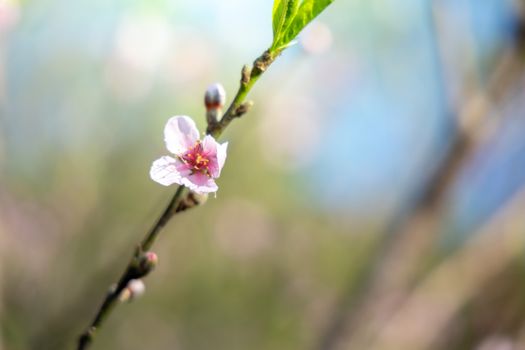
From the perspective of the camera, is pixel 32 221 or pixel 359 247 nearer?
pixel 32 221

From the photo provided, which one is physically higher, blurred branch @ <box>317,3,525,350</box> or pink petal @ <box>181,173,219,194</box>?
pink petal @ <box>181,173,219,194</box>

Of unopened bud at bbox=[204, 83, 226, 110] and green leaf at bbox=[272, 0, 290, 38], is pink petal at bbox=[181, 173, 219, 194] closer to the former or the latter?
unopened bud at bbox=[204, 83, 226, 110]

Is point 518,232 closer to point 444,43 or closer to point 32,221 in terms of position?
point 444,43

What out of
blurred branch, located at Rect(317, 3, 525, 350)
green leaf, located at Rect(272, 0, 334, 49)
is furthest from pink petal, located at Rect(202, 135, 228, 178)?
blurred branch, located at Rect(317, 3, 525, 350)

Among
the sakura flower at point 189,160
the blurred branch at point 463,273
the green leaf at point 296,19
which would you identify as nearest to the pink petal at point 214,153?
the sakura flower at point 189,160

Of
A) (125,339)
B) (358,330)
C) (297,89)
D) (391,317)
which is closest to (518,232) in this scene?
(391,317)

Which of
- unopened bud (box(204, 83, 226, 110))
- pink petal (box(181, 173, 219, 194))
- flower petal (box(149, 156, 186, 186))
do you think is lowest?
flower petal (box(149, 156, 186, 186))

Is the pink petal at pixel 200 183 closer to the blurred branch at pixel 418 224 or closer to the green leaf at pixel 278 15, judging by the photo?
the green leaf at pixel 278 15

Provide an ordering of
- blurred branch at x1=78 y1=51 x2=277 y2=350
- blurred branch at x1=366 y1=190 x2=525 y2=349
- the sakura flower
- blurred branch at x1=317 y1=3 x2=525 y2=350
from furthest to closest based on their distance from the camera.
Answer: blurred branch at x1=366 y1=190 x2=525 y2=349 → blurred branch at x1=317 y1=3 x2=525 y2=350 → the sakura flower → blurred branch at x1=78 y1=51 x2=277 y2=350
